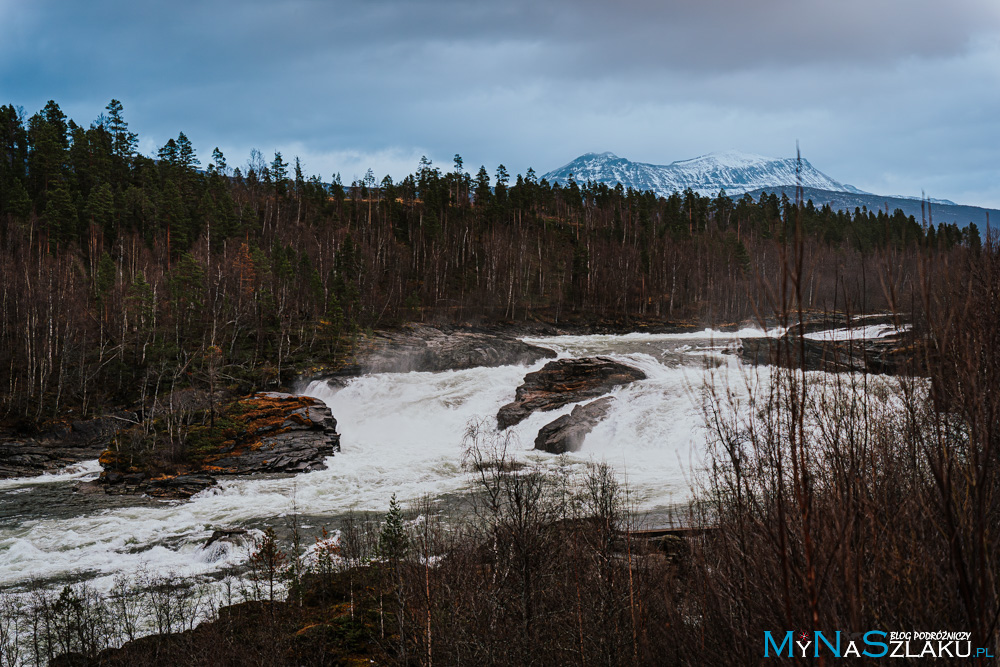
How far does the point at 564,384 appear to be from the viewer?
100 ft

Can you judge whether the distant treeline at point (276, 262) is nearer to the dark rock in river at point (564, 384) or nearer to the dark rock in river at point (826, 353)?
the dark rock in river at point (826, 353)

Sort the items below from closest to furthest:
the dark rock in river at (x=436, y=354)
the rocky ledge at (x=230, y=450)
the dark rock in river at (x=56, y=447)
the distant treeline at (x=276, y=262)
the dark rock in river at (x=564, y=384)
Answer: the rocky ledge at (x=230, y=450) → the dark rock in river at (x=56, y=447) → the dark rock in river at (x=564, y=384) → the distant treeline at (x=276, y=262) → the dark rock in river at (x=436, y=354)

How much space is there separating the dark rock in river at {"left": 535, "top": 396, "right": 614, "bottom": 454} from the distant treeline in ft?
23.2

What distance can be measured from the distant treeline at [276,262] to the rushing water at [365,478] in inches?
221

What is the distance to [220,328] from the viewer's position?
39.9 meters

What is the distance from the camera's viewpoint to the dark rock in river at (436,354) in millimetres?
38594

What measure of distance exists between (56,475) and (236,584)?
1672cm

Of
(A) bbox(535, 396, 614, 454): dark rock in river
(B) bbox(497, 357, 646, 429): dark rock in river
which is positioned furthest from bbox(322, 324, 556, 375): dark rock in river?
(A) bbox(535, 396, 614, 454): dark rock in river

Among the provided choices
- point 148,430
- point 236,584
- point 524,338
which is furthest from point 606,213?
point 236,584

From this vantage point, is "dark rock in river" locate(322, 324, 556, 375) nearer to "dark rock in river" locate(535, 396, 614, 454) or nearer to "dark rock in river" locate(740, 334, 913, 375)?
"dark rock in river" locate(535, 396, 614, 454)

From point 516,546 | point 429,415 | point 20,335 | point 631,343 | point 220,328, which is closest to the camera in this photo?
point 516,546

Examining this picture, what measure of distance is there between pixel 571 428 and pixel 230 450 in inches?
567

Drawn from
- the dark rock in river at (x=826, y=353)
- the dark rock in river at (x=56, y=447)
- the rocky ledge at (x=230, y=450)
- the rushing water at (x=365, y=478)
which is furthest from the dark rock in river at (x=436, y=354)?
the dark rock in river at (x=826, y=353)

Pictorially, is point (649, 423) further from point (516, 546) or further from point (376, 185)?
point (376, 185)
